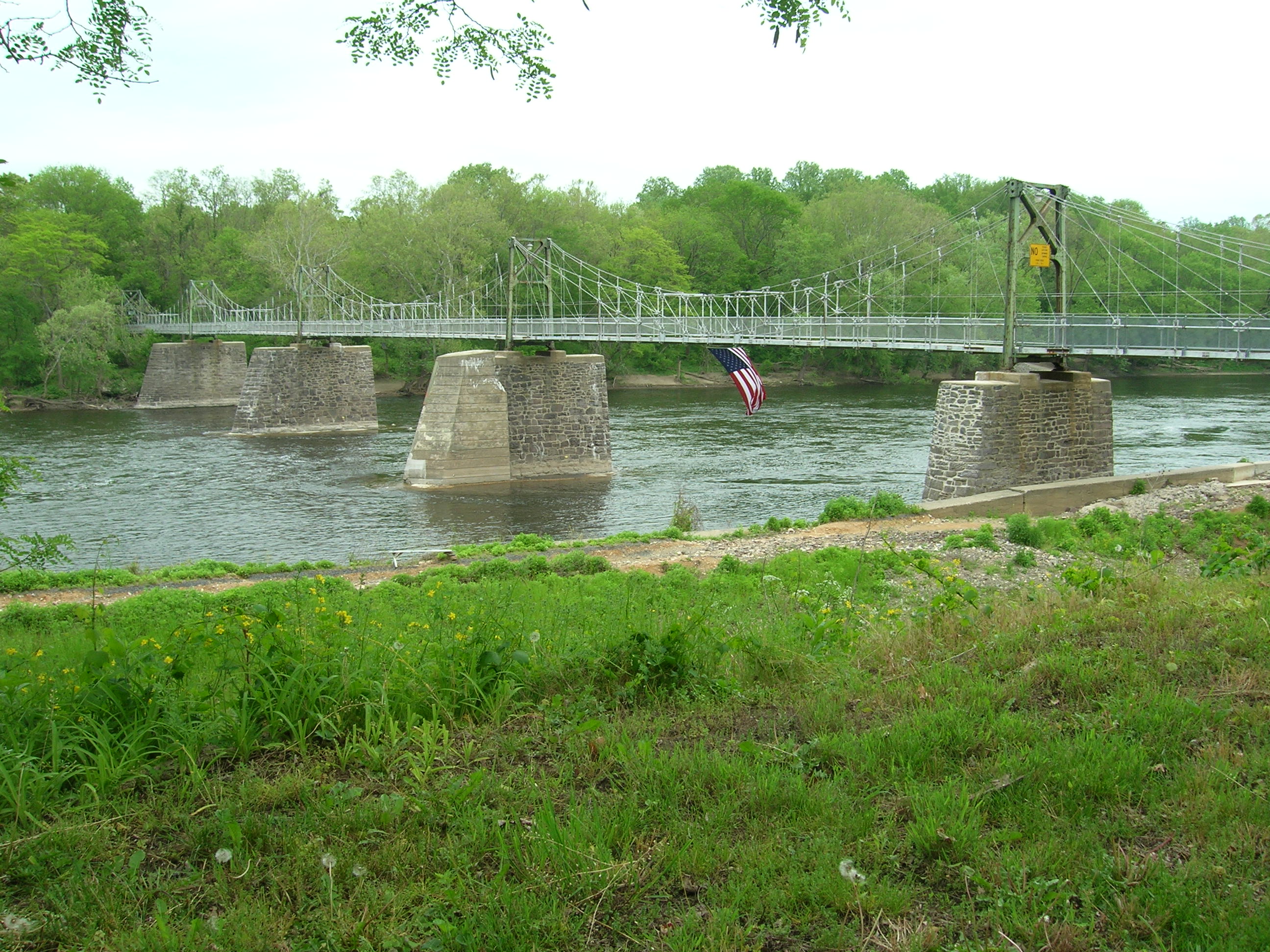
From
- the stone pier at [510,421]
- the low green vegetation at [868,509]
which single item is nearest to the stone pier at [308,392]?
the stone pier at [510,421]

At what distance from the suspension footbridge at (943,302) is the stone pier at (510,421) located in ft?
6.91

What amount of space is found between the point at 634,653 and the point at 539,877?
6.15 feet

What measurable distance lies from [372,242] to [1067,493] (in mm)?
49518

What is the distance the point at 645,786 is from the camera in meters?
3.53

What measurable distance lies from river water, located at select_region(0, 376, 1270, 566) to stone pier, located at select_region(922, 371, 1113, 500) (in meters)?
3.28

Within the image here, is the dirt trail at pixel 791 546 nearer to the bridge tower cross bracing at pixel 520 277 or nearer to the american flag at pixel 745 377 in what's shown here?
the american flag at pixel 745 377

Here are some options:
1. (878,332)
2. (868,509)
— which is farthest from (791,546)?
(878,332)

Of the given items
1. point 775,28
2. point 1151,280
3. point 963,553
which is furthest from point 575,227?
point 775,28

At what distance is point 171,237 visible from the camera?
249ft

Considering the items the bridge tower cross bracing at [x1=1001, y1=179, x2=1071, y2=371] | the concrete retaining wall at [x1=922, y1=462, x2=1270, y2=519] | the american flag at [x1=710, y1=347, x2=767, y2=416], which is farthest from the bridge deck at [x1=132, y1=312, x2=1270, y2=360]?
the american flag at [x1=710, y1=347, x2=767, y2=416]

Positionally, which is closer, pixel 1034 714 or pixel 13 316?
pixel 1034 714

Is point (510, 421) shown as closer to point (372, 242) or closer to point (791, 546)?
point (791, 546)

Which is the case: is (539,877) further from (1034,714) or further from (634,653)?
(1034,714)

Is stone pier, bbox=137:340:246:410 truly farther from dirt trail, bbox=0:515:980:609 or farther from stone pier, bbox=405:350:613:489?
dirt trail, bbox=0:515:980:609
